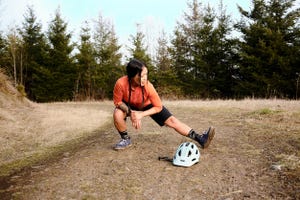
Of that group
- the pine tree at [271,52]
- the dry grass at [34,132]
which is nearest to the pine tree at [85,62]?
the pine tree at [271,52]

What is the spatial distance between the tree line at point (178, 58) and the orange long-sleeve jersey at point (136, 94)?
19.9 m

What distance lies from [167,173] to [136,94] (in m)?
1.40

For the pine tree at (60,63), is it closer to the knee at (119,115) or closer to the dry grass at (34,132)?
the dry grass at (34,132)

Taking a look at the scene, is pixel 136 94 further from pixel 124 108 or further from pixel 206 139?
pixel 206 139

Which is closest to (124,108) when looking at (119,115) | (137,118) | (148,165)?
(119,115)

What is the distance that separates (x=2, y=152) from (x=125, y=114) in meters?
2.52

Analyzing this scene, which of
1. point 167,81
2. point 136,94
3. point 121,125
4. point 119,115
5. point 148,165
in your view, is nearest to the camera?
point 148,165

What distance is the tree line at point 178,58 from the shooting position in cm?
2439

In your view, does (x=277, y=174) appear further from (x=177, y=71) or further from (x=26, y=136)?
(x=177, y=71)

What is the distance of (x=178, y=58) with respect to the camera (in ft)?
102

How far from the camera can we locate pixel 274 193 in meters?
3.48

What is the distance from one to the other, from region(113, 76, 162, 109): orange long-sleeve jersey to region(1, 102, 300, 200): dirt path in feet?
2.77

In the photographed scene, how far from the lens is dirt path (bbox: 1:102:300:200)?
143 inches

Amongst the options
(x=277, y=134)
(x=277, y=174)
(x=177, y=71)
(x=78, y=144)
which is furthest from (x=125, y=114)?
(x=177, y=71)
